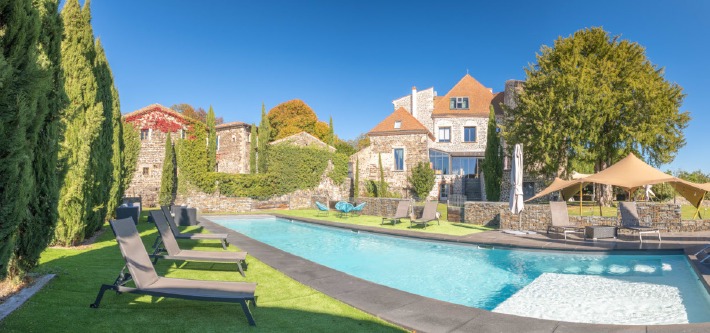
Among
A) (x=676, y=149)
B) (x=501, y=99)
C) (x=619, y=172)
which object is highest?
(x=501, y=99)

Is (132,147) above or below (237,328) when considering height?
above

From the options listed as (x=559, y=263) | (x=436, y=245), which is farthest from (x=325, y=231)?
(x=559, y=263)

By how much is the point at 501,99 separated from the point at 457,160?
A: 8673mm

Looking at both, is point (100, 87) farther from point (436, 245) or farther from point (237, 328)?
point (436, 245)

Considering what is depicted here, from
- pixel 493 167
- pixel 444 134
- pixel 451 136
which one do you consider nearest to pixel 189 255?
pixel 493 167

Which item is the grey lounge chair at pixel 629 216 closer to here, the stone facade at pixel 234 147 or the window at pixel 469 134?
the window at pixel 469 134

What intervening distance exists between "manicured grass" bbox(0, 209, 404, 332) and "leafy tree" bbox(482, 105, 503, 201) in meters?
22.5

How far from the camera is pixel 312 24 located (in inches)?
1056

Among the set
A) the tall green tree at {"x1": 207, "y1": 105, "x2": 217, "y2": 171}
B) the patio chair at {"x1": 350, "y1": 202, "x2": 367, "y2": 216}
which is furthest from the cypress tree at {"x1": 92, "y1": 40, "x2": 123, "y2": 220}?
the tall green tree at {"x1": 207, "y1": 105, "x2": 217, "y2": 171}

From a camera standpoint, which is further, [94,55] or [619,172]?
[619,172]

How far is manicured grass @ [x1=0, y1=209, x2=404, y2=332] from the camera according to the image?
3.72 metres

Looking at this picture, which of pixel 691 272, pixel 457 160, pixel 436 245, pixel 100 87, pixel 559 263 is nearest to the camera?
pixel 691 272

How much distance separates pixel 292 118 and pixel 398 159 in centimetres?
2213

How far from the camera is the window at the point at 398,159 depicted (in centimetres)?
3129
